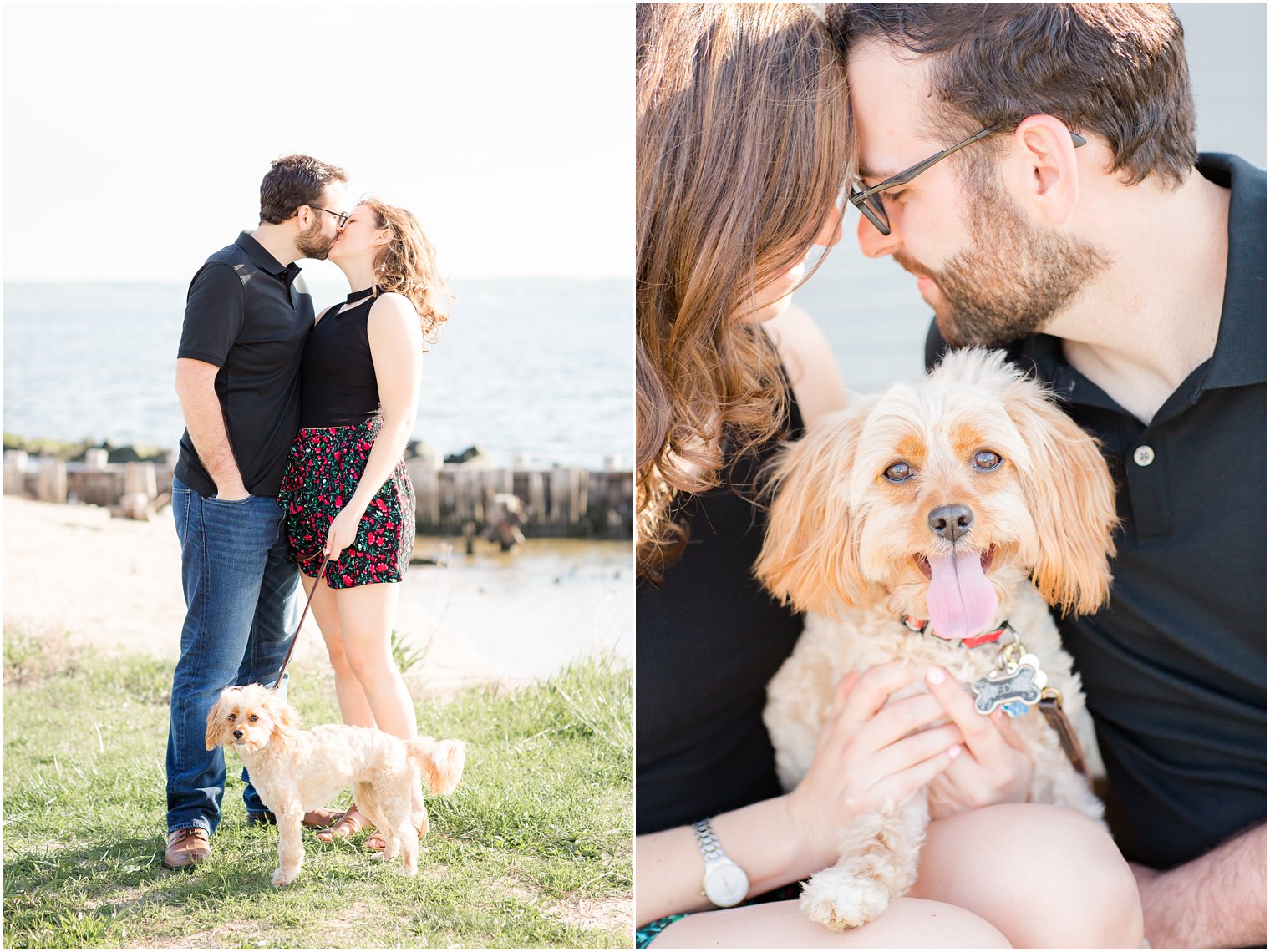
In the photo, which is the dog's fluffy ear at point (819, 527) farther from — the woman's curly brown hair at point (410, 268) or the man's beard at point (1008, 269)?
the woman's curly brown hair at point (410, 268)

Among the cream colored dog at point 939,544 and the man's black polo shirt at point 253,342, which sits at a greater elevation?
the man's black polo shirt at point 253,342

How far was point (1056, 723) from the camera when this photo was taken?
2.13 meters

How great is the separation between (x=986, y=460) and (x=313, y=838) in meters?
1.71

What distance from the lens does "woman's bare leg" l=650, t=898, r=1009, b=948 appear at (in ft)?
5.88

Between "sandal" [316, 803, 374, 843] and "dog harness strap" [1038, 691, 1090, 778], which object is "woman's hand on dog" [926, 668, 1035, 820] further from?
"sandal" [316, 803, 374, 843]

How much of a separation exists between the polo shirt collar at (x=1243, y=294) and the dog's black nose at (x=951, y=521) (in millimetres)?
646

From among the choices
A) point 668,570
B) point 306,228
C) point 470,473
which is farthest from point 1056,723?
point 306,228

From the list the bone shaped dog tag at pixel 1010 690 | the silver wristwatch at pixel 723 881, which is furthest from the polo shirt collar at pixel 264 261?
the bone shaped dog tag at pixel 1010 690

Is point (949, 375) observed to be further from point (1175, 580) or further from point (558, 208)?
point (558, 208)

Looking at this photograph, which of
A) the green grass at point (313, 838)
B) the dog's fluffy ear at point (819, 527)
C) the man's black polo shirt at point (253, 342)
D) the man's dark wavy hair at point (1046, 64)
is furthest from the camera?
the dog's fluffy ear at point (819, 527)

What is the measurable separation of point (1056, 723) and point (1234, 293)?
109cm

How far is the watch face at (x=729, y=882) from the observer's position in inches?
82.0

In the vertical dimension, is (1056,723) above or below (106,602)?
below

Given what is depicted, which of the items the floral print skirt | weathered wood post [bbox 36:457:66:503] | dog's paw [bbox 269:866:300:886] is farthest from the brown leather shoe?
Result: weathered wood post [bbox 36:457:66:503]
